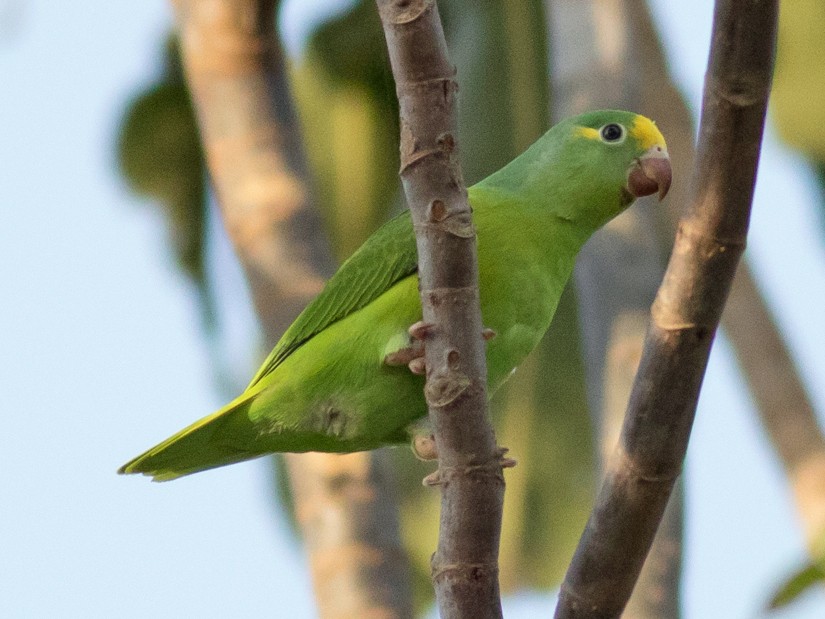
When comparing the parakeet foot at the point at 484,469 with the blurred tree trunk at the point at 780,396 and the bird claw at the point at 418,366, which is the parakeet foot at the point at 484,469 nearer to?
the bird claw at the point at 418,366

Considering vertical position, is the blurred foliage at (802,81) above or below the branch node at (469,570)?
above

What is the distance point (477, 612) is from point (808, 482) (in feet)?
10.3

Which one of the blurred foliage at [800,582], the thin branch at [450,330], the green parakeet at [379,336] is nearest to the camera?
the blurred foliage at [800,582]

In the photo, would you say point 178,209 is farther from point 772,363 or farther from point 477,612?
point 477,612

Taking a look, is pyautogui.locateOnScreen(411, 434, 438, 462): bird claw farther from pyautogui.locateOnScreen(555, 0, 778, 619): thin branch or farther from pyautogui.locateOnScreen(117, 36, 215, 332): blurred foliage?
pyautogui.locateOnScreen(117, 36, 215, 332): blurred foliage

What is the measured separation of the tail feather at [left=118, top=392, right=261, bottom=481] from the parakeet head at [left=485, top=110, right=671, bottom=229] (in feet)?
3.95

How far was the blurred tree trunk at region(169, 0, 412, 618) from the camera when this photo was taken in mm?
4418

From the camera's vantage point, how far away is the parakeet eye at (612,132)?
3.82 meters

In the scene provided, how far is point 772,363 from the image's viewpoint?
223 inches

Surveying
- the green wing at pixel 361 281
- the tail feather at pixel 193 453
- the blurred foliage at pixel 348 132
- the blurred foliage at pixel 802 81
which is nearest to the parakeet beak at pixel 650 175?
the green wing at pixel 361 281

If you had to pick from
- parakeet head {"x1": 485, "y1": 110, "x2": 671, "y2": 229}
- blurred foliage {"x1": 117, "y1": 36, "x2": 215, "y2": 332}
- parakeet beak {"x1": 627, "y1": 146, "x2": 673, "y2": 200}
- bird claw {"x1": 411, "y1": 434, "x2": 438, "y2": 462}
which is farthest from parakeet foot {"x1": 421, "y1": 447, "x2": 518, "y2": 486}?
blurred foliage {"x1": 117, "y1": 36, "x2": 215, "y2": 332}

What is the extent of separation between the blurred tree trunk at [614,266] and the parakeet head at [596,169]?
860 mm

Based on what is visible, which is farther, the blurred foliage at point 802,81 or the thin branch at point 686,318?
the blurred foliage at point 802,81

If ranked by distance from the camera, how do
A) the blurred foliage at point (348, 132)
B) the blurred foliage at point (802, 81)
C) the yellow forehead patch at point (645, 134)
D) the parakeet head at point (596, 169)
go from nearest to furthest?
the parakeet head at point (596, 169) < the yellow forehead patch at point (645, 134) < the blurred foliage at point (802, 81) < the blurred foliage at point (348, 132)
